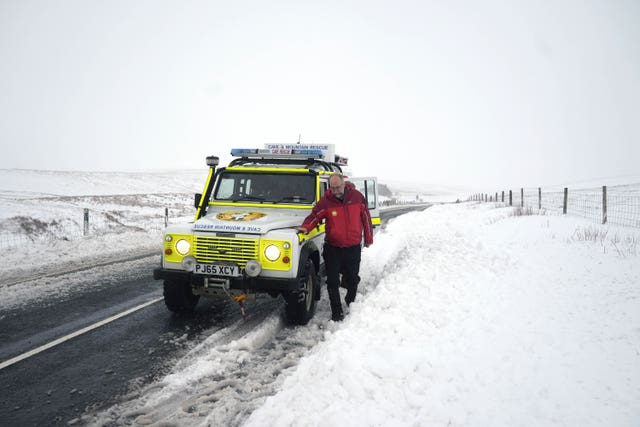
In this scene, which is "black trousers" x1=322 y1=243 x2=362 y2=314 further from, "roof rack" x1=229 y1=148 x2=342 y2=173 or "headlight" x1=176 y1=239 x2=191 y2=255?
"roof rack" x1=229 y1=148 x2=342 y2=173

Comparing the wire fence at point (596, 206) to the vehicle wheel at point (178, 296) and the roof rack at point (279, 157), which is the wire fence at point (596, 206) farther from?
the vehicle wheel at point (178, 296)

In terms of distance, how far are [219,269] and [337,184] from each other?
1851 millimetres

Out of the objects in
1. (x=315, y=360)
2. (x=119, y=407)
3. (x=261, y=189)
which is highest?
(x=261, y=189)

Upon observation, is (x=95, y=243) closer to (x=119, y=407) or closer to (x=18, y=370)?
(x=18, y=370)

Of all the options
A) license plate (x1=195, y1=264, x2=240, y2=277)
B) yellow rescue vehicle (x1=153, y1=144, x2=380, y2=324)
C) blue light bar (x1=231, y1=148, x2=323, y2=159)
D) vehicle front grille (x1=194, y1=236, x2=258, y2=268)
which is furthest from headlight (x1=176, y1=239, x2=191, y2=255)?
blue light bar (x1=231, y1=148, x2=323, y2=159)

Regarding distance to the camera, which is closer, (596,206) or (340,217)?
(340,217)

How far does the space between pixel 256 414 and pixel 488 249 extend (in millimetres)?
6353

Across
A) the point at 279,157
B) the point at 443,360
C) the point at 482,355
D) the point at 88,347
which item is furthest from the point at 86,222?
the point at 482,355

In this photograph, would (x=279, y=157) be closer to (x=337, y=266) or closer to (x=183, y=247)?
(x=337, y=266)

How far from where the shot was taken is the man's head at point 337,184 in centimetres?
495

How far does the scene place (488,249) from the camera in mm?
7793

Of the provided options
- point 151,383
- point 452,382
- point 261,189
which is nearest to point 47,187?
point 261,189

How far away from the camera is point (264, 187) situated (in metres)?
6.20

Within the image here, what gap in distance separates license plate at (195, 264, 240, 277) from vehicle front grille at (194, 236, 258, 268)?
75mm
